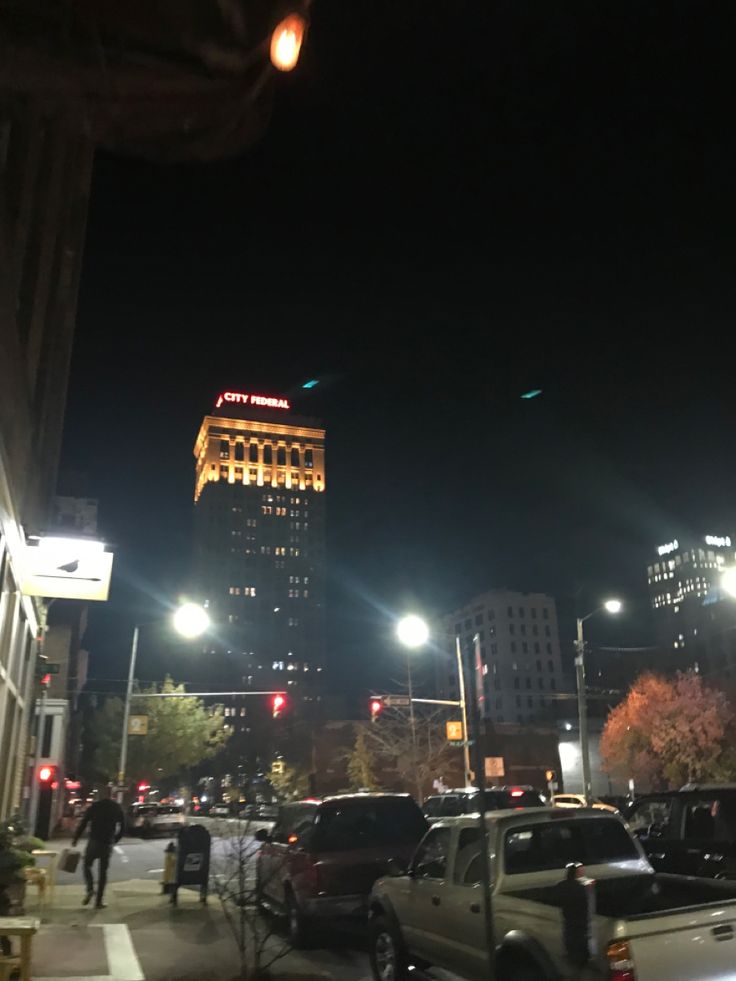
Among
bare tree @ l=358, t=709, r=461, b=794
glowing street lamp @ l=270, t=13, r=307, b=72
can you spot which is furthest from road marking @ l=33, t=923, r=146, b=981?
bare tree @ l=358, t=709, r=461, b=794

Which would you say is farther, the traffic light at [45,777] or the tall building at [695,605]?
the tall building at [695,605]

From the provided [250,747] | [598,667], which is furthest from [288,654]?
[598,667]

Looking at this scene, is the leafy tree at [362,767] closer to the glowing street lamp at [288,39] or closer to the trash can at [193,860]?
the trash can at [193,860]

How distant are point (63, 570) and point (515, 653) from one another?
367ft

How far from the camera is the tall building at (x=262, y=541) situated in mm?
133125

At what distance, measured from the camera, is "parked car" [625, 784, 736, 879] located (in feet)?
32.5

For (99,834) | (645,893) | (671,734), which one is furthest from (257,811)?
(671,734)

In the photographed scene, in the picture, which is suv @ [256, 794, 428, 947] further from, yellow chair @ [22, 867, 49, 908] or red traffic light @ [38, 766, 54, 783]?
red traffic light @ [38, 766, 54, 783]

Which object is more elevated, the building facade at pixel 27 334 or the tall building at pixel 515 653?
the tall building at pixel 515 653

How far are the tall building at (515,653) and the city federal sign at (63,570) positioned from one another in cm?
10613

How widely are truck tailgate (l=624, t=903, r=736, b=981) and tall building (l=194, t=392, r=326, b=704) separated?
116 meters

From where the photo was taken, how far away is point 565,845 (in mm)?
7270

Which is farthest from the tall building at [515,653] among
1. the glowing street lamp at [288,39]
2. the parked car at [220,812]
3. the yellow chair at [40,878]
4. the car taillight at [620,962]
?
the glowing street lamp at [288,39]

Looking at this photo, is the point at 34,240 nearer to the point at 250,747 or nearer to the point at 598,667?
the point at 250,747
